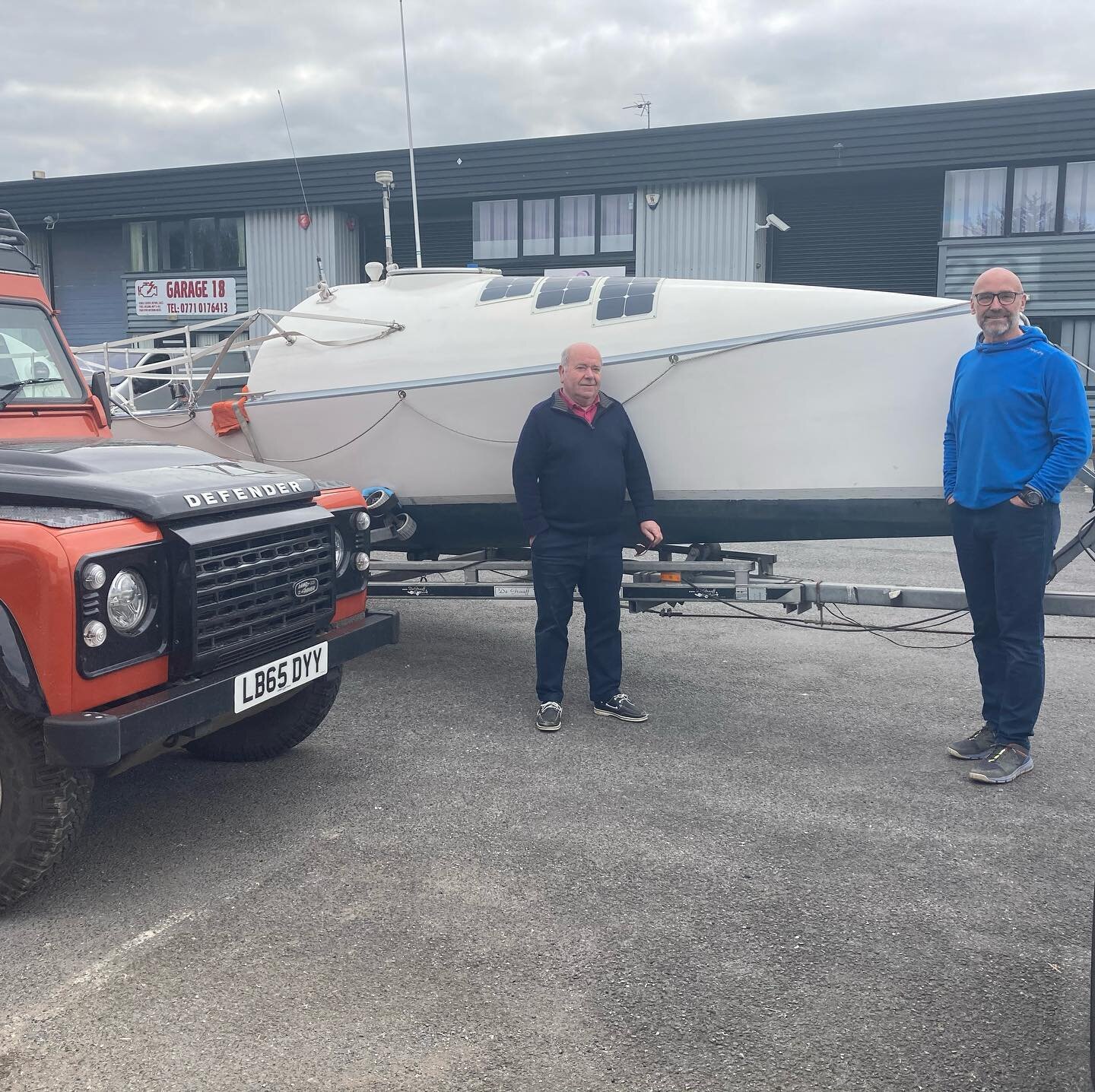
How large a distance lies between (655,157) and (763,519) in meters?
17.5

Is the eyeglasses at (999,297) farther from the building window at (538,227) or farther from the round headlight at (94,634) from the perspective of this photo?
the building window at (538,227)

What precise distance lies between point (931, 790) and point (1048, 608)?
112 cm

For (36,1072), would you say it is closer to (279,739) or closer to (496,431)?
(279,739)

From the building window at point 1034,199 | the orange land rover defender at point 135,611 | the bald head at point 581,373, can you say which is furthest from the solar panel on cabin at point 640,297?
the building window at point 1034,199

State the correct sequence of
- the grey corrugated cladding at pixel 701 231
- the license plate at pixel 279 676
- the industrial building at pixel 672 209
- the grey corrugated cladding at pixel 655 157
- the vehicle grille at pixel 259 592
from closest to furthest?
1. the vehicle grille at pixel 259 592
2. the license plate at pixel 279 676
3. the grey corrugated cladding at pixel 655 157
4. the industrial building at pixel 672 209
5. the grey corrugated cladding at pixel 701 231

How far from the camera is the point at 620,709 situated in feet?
18.4

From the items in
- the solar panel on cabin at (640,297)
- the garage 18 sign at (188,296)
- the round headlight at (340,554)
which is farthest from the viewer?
the garage 18 sign at (188,296)

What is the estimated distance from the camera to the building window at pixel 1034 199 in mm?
20016

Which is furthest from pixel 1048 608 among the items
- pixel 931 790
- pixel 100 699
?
pixel 100 699

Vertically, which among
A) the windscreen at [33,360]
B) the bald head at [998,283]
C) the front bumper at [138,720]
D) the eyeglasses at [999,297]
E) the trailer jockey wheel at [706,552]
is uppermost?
the bald head at [998,283]

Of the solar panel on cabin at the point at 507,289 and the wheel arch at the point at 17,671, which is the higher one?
the solar panel on cabin at the point at 507,289

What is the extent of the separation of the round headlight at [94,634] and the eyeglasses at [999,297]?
12.0 feet

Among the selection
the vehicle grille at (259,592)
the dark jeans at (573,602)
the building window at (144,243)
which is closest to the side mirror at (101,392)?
the vehicle grille at (259,592)

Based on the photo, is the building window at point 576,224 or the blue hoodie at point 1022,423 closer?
the blue hoodie at point 1022,423
